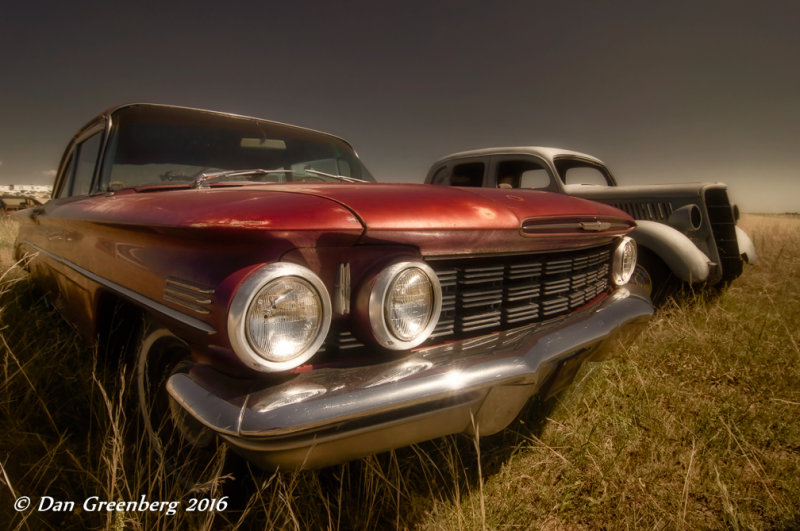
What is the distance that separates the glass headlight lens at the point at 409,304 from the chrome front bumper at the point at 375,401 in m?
0.09

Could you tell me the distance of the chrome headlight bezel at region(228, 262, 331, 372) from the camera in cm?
90

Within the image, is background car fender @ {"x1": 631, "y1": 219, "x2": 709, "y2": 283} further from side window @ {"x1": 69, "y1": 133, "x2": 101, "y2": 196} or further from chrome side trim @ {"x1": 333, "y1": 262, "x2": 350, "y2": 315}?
side window @ {"x1": 69, "y1": 133, "x2": 101, "y2": 196}

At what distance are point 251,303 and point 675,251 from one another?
3.60 meters

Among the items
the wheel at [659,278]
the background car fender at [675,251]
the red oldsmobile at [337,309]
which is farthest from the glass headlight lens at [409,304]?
the wheel at [659,278]

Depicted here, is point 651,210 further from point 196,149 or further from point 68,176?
point 68,176

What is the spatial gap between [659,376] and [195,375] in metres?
2.49

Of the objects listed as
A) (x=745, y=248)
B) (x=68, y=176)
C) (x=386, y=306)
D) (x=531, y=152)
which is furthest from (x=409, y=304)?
(x=745, y=248)

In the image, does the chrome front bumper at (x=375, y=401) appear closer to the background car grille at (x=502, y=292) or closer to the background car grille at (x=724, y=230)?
the background car grille at (x=502, y=292)

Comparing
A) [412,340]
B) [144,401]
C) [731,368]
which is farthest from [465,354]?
[731,368]

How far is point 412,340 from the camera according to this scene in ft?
3.73

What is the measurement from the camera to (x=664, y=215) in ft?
13.1

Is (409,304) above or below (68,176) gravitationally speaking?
below

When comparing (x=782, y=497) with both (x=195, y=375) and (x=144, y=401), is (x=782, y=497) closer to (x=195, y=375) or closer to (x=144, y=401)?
(x=195, y=375)

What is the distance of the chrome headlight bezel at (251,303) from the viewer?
0.90m
